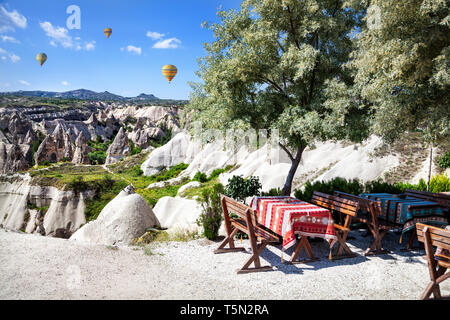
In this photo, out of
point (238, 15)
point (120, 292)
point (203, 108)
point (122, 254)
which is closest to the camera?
point (120, 292)

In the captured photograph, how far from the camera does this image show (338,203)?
22.9 feet

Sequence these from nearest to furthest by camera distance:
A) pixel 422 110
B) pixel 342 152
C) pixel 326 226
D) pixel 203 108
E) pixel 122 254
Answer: pixel 326 226, pixel 122 254, pixel 422 110, pixel 203 108, pixel 342 152

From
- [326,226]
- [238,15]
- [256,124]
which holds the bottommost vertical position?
[326,226]

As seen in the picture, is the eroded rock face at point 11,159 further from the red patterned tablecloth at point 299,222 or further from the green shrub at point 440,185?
the green shrub at point 440,185

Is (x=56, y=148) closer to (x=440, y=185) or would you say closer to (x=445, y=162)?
(x=445, y=162)

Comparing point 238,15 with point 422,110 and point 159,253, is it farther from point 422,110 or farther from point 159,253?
point 159,253

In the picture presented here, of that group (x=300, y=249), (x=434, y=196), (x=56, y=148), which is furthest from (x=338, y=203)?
(x=56, y=148)

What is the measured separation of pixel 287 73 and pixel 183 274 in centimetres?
659

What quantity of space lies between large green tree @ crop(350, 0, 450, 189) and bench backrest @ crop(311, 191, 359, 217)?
232cm

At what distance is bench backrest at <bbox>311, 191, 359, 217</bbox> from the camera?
21.3 ft

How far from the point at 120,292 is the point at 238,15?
28.7 feet

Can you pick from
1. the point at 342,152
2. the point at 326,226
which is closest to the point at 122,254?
the point at 326,226

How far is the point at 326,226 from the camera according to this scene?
5895 millimetres

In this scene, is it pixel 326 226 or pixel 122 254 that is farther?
pixel 122 254
